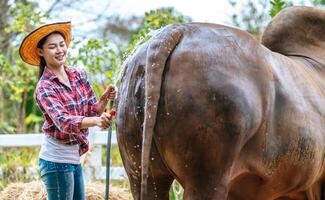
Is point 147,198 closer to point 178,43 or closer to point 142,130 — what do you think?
point 142,130

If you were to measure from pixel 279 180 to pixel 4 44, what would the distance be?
46.9ft

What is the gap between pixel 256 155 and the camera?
3.51 metres

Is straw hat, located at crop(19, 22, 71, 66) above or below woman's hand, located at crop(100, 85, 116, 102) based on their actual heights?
above

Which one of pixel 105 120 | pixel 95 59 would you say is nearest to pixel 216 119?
pixel 105 120

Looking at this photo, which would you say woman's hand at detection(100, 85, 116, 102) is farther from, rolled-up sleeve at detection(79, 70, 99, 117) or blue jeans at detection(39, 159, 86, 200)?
blue jeans at detection(39, 159, 86, 200)

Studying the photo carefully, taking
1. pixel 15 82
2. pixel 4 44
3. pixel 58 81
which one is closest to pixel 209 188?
pixel 58 81

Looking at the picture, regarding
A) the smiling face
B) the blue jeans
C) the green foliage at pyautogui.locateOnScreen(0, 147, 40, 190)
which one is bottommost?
the green foliage at pyautogui.locateOnScreen(0, 147, 40, 190)

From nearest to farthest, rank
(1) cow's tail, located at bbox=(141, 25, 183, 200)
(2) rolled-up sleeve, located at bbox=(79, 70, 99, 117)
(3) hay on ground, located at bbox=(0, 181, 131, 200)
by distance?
1. (1) cow's tail, located at bbox=(141, 25, 183, 200)
2. (2) rolled-up sleeve, located at bbox=(79, 70, 99, 117)
3. (3) hay on ground, located at bbox=(0, 181, 131, 200)

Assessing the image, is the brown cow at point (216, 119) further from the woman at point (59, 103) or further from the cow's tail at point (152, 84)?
the woman at point (59, 103)

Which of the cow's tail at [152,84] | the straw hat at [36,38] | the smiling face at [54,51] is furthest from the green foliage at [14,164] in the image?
the cow's tail at [152,84]

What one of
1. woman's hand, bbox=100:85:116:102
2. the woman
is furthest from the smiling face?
woman's hand, bbox=100:85:116:102

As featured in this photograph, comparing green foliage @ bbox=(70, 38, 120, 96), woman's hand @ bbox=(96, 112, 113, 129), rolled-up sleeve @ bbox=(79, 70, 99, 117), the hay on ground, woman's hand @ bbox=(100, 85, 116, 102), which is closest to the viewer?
woman's hand @ bbox=(96, 112, 113, 129)

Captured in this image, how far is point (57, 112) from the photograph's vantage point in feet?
13.3

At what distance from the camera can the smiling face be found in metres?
4.33
